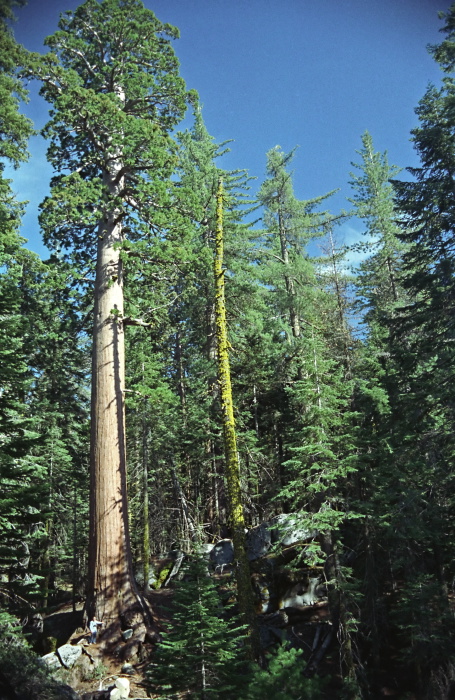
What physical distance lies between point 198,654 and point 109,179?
10.4 meters

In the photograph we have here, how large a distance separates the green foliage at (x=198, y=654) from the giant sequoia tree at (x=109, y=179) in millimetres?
3249

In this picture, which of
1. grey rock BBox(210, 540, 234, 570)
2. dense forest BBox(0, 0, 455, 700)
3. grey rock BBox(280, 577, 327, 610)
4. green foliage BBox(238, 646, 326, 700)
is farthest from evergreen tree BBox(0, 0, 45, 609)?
grey rock BBox(280, 577, 327, 610)

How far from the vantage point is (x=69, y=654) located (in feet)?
26.5

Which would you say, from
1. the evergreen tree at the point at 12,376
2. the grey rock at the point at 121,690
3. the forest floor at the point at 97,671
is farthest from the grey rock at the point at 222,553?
the grey rock at the point at 121,690

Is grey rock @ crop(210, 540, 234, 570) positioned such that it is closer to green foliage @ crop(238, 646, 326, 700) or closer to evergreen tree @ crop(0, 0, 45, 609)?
evergreen tree @ crop(0, 0, 45, 609)

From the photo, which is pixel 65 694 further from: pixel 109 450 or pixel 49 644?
pixel 49 644

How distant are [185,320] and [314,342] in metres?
9.92

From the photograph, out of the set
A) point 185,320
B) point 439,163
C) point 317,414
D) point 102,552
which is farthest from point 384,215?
point 102,552

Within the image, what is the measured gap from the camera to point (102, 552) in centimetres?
891

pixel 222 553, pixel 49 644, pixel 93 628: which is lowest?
pixel 49 644

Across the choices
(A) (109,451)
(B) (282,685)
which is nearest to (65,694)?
(B) (282,685)

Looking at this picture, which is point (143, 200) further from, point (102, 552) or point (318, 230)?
point (318, 230)

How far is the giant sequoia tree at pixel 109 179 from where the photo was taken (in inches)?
361

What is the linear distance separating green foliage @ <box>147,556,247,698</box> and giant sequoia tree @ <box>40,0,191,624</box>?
325 centimetres
